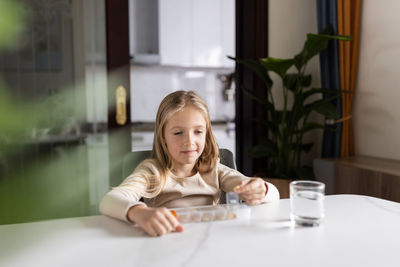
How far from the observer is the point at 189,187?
3.94 ft

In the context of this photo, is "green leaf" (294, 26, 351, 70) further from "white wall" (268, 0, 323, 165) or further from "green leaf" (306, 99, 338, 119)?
"white wall" (268, 0, 323, 165)

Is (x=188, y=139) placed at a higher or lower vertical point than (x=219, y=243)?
higher

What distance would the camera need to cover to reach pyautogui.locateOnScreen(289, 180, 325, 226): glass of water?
82cm

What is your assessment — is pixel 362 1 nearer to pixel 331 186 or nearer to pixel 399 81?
pixel 399 81

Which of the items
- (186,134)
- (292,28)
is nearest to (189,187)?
(186,134)

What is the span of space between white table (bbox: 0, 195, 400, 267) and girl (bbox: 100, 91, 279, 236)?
212 mm

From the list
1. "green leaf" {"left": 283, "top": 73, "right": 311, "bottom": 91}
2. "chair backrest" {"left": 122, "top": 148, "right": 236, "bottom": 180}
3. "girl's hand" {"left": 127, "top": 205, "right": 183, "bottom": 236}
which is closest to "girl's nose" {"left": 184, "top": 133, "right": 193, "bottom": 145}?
"chair backrest" {"left": 122, "top": 148, "right": 236, "bottom": 180}

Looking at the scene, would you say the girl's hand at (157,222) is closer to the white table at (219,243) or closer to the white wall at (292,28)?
the white table at (219,243)

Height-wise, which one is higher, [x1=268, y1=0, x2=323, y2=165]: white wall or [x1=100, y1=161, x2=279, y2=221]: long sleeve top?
[x1=268, y1=0, x2=323, y2=165]: white wall

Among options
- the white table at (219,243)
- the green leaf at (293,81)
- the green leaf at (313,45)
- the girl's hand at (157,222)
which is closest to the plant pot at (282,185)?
the green leaf at (293,81)

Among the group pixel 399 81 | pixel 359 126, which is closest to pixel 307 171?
pixel 359 126

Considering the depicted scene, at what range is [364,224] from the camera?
831 millimetres

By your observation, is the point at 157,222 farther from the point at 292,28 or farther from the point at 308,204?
the point at 292,28

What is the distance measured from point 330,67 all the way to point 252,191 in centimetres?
182
